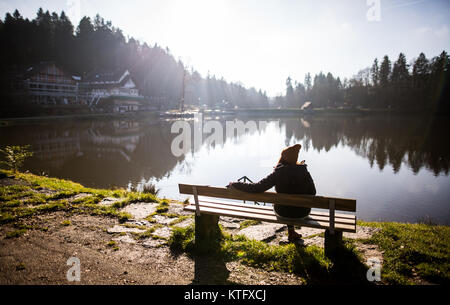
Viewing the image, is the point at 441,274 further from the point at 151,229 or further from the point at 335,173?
the point at 335,173

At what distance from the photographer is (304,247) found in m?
4.50

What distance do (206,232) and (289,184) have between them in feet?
5.88

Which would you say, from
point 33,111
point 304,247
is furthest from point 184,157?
point 33,111

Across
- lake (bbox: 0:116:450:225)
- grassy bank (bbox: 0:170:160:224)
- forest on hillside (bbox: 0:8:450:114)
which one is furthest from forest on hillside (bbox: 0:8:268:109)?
grassy bank (bbox: 0:170:160:224)

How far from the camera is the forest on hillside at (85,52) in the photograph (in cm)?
6080

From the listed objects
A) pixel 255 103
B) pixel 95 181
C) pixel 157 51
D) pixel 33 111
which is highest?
pixel 157 51

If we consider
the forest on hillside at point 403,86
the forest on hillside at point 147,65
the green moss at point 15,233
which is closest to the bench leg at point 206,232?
the green moss at point 15,233

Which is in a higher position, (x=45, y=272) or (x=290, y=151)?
(x=290, y=151)

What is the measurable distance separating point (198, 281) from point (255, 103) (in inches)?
5449

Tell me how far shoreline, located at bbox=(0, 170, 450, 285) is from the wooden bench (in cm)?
36

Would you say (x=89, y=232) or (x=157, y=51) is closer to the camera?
(x=89, y=232)

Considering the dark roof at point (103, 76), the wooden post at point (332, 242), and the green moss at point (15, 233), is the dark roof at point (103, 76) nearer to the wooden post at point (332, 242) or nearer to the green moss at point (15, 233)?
the green moss at point (15, 233)

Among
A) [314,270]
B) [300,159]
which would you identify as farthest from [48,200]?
[300,159]

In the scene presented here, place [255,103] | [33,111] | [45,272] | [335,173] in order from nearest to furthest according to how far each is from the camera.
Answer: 1. [45,272]
2. [335,173]
3. [33,111]
4. [255,103]
